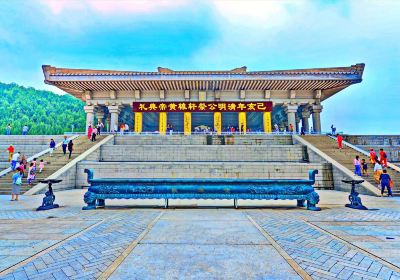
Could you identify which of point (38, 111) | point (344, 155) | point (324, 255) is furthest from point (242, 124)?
point (38, 111)

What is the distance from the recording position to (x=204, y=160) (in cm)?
1234

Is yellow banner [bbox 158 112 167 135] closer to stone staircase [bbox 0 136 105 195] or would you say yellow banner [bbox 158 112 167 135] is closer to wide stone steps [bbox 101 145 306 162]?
stone staircase [bbox 0 136 105 195]

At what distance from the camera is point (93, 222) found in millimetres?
3775

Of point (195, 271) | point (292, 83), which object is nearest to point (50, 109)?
point (292, 83)

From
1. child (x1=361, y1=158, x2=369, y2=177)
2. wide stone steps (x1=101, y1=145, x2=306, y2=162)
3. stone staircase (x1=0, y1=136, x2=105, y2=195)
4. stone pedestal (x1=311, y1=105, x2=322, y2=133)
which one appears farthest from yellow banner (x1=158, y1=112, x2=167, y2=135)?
child (x1=361, y1=158, x2=369, y2=177)

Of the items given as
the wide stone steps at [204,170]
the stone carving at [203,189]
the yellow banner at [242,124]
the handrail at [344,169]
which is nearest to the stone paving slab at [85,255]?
the stone carving at [203,189]

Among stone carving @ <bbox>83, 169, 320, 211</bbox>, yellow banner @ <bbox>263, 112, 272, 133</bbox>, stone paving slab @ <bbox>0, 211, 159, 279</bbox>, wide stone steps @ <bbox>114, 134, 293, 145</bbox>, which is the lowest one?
stone paving slab @ <bbox>0, 211, 159, 279</bbox>

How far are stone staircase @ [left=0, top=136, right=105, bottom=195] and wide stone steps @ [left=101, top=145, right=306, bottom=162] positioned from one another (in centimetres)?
146

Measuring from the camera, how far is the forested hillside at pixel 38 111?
3626 cm

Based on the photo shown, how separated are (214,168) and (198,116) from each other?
15867mm

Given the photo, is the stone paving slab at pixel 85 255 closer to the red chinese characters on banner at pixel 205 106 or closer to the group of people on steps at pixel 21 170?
the group of people on steps at pixel 21 170

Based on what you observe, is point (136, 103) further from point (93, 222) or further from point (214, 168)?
point (93, 222)

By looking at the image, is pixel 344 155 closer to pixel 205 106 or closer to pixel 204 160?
pixel 204 160

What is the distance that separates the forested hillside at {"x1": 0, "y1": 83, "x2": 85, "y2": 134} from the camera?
36256mm
